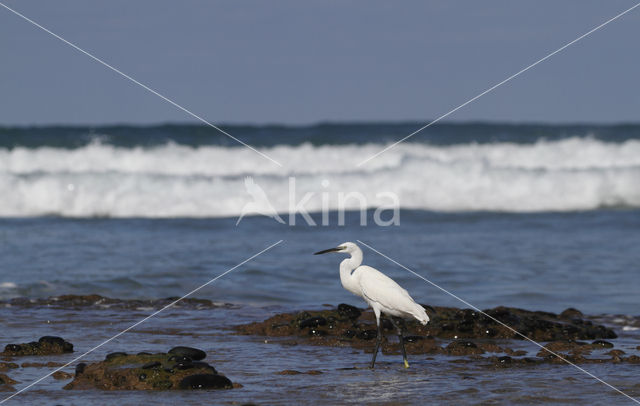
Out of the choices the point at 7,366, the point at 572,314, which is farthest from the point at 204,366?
the point at 572,314

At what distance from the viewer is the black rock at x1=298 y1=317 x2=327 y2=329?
359 inches

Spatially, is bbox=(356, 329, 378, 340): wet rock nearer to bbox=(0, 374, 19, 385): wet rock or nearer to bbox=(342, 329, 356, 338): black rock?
bbox=(342, 329, 356, 338): black rock

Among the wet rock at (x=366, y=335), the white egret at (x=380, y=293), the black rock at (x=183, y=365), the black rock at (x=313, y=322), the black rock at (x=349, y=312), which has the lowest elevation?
the wet rock at (x=366, y=335)

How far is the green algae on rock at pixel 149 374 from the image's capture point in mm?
6629

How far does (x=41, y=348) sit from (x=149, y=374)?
154 centimetres

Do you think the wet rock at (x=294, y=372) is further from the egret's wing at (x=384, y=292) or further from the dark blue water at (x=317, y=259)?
the dark blue water at (x=317, y=259)

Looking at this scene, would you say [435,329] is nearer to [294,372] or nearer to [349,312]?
[349,312]

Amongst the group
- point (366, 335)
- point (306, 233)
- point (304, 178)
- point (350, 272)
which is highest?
point (304, 178)

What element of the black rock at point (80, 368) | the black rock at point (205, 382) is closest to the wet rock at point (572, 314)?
the black rock at point (205, 382)

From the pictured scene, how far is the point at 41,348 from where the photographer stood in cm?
781

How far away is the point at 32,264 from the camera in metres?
13.5

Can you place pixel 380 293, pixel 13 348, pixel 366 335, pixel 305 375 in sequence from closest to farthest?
pixel 305 375, pixel 13 348, pixel 380 293, pixel 366 335

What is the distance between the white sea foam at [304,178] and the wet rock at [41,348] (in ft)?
46.3

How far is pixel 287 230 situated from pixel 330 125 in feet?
63.5
